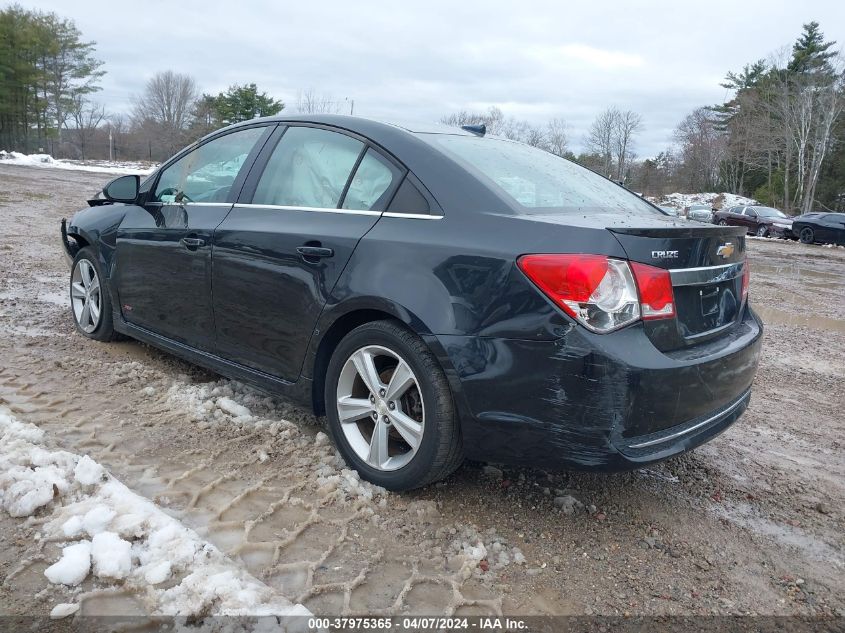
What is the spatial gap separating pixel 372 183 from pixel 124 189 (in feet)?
7.32

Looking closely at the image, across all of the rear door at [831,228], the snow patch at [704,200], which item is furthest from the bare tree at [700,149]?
the rear door at [831,228]

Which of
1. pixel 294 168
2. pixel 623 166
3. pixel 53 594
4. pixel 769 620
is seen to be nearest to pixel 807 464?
pixel 769 620

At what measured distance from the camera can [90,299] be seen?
4.72 metres

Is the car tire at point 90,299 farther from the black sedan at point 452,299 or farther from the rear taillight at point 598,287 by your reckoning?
the rear taillight at point 598,287

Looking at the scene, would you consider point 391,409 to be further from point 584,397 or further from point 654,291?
point 654,291

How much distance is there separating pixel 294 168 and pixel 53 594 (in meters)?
2.17

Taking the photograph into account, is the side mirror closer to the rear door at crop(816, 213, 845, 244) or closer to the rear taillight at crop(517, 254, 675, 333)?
the rear taillight at crop(517, 254, 675, 333)

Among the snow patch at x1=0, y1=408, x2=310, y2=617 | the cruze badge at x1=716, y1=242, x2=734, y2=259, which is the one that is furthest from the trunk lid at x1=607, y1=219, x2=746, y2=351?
the snow patch at x1=0, y1=408, x2=310, y2=617

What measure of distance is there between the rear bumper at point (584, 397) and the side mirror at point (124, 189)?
2841 mm

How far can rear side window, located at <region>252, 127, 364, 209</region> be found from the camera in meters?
3.09

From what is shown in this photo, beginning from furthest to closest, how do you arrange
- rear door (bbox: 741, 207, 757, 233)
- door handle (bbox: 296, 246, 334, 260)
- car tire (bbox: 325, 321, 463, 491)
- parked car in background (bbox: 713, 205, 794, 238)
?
rear door (bbox: 741, 207, 757, 233), parked car in background (bbox: 713, 205, 794, 238), door handle (bbox: 296, 246, 334, 260), car tire (bbox: 325, 321, 463, 491)

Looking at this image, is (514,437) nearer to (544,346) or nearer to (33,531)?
(544,346)

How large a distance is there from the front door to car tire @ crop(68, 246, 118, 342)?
1.03ft

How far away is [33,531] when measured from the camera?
235cm
